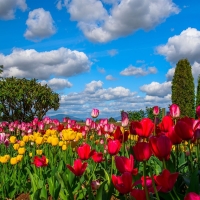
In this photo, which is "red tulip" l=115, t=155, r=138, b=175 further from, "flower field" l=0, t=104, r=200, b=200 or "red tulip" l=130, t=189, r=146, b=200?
"red tulip" l=130, t=189, r=146, b=200

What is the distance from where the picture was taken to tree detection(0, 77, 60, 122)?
14453mm

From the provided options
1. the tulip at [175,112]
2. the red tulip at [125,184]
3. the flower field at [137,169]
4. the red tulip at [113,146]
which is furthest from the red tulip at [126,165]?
the tulip at [175,112]

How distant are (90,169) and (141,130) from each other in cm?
246

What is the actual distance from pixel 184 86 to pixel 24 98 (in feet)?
35.3

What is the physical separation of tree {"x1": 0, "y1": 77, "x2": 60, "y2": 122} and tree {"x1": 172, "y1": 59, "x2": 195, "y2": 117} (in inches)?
349

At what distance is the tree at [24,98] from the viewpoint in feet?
47.4

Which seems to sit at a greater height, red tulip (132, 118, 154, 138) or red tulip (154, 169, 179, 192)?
red tulip (132, 118, 154, 138)

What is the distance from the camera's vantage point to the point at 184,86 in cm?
2095

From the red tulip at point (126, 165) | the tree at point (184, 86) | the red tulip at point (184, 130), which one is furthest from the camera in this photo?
the tree at point (184, 86)

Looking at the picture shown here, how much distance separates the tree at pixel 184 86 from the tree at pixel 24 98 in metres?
8.87

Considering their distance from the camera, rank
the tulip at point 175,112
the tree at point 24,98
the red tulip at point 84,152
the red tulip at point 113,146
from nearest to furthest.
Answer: the red tulip at point 113,146, the red tulip at point 84,152, the tulip at point 175,112, the tree at point 24,98

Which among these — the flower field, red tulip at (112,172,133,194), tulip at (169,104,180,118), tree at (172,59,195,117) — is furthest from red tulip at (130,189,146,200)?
tree at (172,59,195,117)

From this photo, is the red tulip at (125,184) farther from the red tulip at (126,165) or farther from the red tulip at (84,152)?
the red tulip at (84,152)

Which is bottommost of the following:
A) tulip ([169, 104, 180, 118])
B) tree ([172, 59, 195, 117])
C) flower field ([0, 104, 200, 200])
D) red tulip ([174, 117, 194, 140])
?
flower field ([0, 104, 200, 200])
